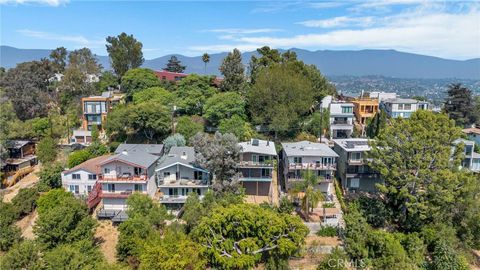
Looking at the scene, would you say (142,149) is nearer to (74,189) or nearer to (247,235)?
(74,189)

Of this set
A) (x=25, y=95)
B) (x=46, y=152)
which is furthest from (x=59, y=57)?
(x=46, y=152)

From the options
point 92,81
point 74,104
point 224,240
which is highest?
point 92,81

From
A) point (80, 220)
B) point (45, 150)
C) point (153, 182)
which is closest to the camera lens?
point (80, 220)

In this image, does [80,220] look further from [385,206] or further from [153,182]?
[385,206]

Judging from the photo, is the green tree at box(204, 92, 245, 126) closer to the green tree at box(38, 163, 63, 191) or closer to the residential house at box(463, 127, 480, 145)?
the green tree at box(38, 163, 63, 191)

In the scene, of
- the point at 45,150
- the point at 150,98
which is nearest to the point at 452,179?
the point at 150,98

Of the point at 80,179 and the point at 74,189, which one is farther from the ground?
the point at 80,179

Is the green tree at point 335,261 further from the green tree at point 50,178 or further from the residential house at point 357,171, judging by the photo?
the green tree at point 50,178
